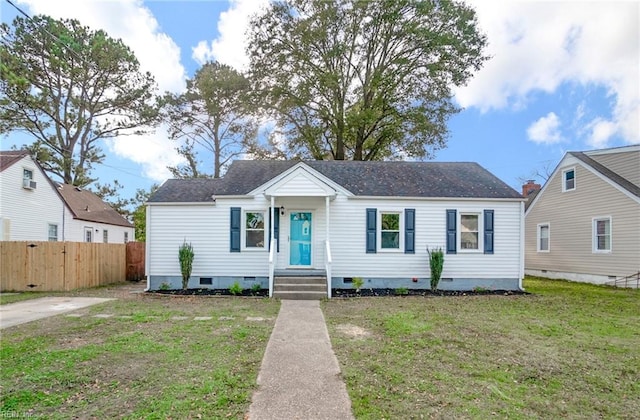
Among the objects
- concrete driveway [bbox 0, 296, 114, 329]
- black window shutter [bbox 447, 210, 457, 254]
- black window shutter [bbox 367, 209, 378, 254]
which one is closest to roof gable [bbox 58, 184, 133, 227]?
concrete driveway [bbox 0, 296, 114, 329]

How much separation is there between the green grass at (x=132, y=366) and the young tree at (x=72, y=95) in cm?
1899

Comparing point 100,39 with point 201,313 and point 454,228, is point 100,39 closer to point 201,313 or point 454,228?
point 201,313

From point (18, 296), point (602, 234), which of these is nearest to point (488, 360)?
point (18, 296)

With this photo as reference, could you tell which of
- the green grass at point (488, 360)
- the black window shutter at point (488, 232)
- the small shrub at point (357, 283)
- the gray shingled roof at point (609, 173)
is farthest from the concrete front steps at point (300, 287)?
the gray shingled roof at point (609, 173)

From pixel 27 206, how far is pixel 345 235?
14011mm

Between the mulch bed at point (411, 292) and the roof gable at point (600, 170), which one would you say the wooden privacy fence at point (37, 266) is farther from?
the roof gable at point (600, 170)

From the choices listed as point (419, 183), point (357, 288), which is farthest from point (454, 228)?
point (357, 288)

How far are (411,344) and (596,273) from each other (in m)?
13.3

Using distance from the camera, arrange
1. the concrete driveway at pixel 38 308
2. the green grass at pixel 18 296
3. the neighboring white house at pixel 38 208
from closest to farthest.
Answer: the concrete driveway at pixel 38 308
the green grass at pixel 18 296
the neighboring white house at pixel 38 208

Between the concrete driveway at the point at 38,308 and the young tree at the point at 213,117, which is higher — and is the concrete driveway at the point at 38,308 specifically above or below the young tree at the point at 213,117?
below

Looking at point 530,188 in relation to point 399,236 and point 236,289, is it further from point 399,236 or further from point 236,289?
point 236,289

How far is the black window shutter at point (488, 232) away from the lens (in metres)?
12.1

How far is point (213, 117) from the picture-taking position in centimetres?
2461

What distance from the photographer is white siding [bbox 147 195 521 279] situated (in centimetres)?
1189
